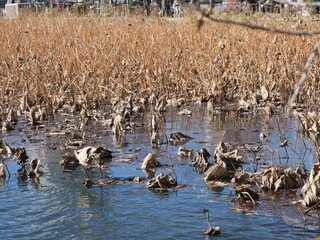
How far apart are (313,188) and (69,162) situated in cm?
245

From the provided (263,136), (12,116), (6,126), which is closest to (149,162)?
(263,136)

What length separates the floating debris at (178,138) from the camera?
21.0ft

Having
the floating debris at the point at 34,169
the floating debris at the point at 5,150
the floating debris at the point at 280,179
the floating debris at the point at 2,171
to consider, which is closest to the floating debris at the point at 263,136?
the floating debris at the point at 280,179

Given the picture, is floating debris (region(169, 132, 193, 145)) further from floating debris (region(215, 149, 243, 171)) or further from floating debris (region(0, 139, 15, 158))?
floating debris (region(0, 139, 15, 158))

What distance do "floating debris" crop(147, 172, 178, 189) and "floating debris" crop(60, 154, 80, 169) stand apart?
1.10 meters

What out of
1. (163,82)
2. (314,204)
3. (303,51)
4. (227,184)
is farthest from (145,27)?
(314,204)

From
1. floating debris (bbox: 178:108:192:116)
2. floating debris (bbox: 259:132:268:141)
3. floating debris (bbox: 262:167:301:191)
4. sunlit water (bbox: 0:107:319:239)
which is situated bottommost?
sunlit water (bbox: 0:107:319:239)

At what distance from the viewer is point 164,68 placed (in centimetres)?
941

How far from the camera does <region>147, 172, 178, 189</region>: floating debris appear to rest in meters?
4.65

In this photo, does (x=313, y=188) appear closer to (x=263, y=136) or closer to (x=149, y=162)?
(x=149, y=162)

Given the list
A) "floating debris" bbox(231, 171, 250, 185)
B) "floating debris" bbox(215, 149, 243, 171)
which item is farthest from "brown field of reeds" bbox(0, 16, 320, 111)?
"floating debris" bbox(231, 171, 250, 185)

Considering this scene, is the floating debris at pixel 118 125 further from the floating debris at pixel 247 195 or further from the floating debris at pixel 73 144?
the floating debris at pixel 247 195

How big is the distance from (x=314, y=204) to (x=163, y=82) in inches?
214

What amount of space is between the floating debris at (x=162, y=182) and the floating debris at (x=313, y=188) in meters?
1.14
